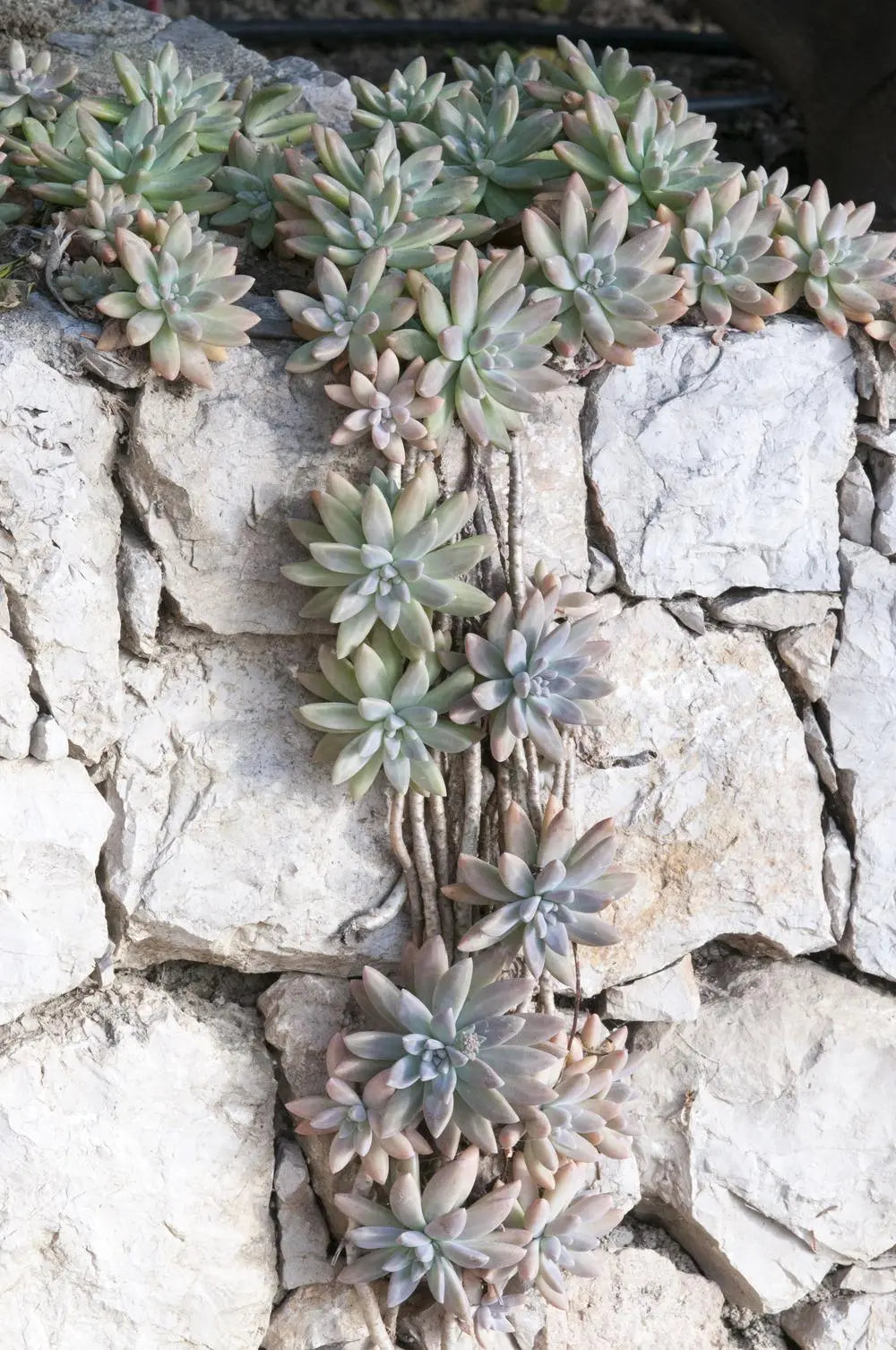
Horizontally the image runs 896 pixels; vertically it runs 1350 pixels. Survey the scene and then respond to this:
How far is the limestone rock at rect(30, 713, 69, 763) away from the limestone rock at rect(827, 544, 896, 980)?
1.05 m

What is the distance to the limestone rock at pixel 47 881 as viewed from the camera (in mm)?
1518

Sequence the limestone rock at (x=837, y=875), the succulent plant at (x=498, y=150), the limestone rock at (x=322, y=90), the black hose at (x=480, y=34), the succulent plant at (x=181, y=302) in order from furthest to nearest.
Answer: the black hose at (x=480, y=34), the limestone rock at (x=322, y=90), the limestone rock at (x=837, y=875), the succulent plant at (x=498, y=150), the succulent plant at (x=181, y=302)

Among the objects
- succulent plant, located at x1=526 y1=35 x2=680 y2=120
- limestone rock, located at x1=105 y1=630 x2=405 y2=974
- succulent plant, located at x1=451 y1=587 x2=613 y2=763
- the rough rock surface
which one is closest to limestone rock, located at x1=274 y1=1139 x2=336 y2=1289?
limestone rock, located at x1=105 y1=630 x2=405 y2=974

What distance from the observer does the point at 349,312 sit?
4.85ft

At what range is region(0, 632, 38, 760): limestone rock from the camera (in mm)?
1492

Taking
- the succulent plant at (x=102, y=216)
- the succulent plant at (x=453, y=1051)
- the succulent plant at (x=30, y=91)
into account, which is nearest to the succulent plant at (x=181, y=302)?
the succulent plant at (x=102, y=216)

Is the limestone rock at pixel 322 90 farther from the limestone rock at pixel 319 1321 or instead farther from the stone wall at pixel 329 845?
the limestone rock at pixel 319 1321

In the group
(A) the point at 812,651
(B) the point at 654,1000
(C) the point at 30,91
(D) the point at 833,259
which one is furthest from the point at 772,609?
(C) the point at 30,91

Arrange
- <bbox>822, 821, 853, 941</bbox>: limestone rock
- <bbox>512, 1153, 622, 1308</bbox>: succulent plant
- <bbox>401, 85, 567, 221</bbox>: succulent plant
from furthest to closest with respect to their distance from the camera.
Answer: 1. <bbox>822, 821, 853, 941</bbox>: limestone rock
2. <bbox>401, 85, 567, 221</bbox>: succulent plant
3. <bbox>512, 1153, 622, 1308</bbox>: succulent plant

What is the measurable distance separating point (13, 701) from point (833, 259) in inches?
47.3

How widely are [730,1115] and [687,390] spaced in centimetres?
102

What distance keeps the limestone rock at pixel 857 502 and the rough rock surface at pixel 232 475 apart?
0.74 metres

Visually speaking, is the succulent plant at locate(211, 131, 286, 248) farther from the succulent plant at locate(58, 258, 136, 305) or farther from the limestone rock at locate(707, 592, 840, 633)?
the limestone rock at locate(707, 592, 840, 633)

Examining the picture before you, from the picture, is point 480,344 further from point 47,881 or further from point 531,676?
point 47,881
